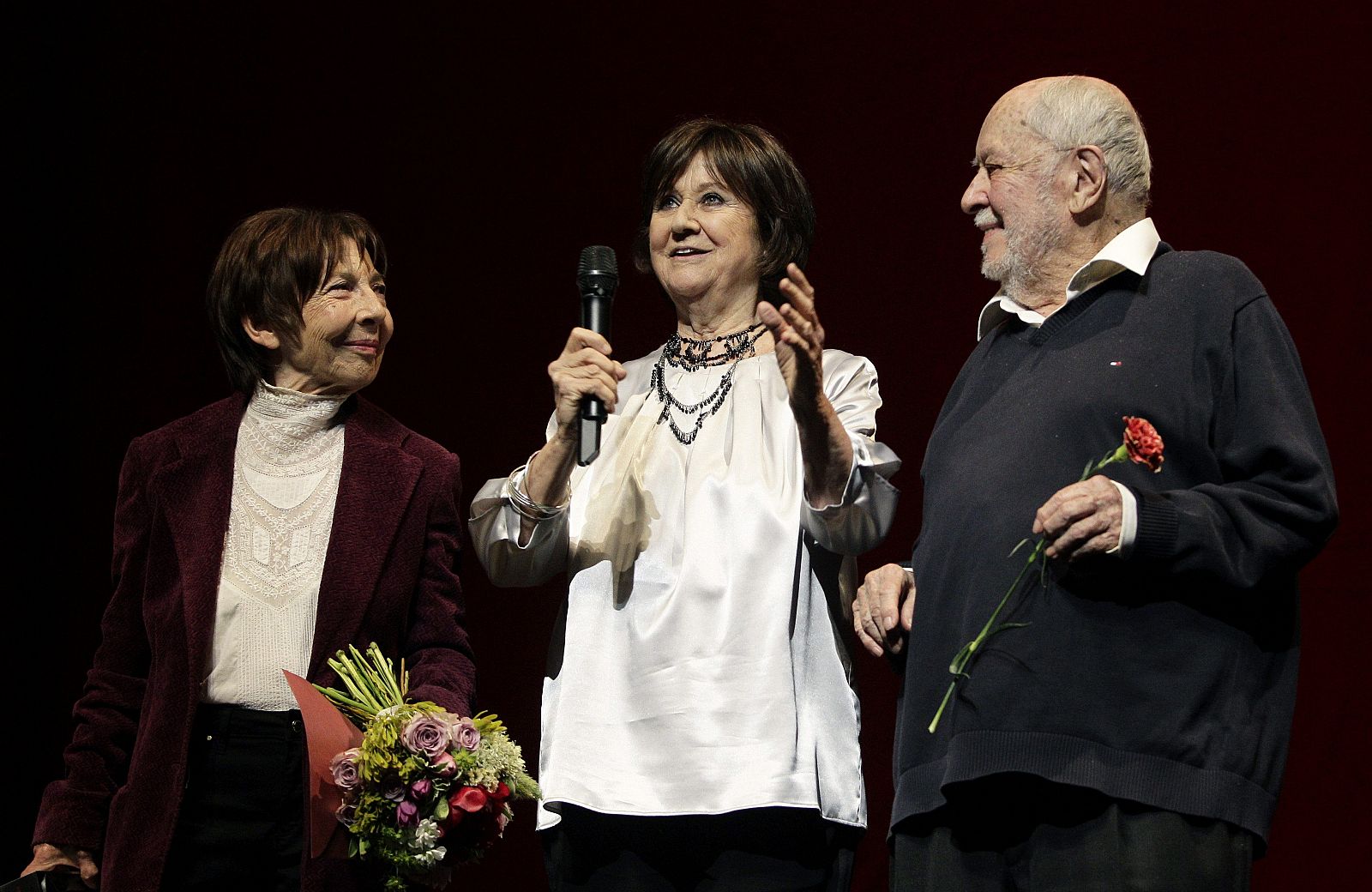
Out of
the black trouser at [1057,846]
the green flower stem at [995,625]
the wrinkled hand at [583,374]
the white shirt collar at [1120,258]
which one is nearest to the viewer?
the black trouser at [1057,846]

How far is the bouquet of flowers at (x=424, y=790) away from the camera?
2314 mm

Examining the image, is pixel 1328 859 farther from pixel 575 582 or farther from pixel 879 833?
pixel 575 582

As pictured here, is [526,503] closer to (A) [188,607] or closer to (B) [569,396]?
(B) [569,396]

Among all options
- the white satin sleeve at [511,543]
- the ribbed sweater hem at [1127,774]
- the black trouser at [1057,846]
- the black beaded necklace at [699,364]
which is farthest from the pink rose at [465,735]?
the ribbed sweater hem at [1127,774]

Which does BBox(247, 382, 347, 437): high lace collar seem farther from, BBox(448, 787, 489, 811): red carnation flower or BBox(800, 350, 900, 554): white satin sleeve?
BBox(800, 350, 900, 554): white satin sleeve

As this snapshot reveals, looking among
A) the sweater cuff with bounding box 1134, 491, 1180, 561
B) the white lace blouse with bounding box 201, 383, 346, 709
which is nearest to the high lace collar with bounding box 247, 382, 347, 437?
the white lace blouse with bounding box 201, 383, 346, 709

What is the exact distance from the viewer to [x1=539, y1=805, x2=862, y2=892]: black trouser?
2.25 m

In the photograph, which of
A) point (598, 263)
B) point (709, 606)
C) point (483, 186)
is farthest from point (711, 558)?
point (483, 186)

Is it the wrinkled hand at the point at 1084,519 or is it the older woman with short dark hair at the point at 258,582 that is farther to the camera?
the older woman with short dark hair at the point at 258,582

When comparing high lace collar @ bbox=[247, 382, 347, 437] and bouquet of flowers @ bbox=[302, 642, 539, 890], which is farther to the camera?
high lace collar @ bbox=[247, 382, 347, 437]

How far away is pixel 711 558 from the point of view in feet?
7.89

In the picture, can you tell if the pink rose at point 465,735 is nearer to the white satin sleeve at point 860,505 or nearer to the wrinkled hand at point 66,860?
the white satin sleeve at point 860,505

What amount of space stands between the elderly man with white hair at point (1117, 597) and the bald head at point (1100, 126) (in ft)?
0.41

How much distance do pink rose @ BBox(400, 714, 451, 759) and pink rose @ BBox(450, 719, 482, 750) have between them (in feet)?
0.05
